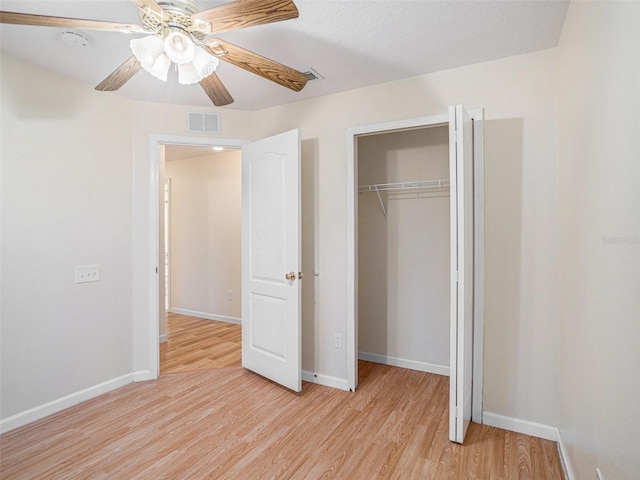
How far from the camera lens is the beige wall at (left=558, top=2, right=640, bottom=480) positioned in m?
0.97

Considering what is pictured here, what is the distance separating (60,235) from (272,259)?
1.57 meters

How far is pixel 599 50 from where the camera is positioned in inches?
50.2

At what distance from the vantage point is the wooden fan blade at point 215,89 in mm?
1885

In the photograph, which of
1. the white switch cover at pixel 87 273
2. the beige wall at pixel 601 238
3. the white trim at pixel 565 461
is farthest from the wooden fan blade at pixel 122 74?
the white trim at pixel 565 461

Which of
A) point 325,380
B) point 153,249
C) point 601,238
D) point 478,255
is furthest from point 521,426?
point 153,249

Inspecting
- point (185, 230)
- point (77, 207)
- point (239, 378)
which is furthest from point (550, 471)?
point (185, 230)

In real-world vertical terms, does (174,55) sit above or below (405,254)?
above

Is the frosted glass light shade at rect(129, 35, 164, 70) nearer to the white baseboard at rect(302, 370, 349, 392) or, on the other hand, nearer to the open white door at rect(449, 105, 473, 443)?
the open white door at rect(449, 105, 473, 443)

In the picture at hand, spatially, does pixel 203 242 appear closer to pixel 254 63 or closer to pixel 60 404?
pixel 60 404

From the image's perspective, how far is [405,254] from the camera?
3.34m

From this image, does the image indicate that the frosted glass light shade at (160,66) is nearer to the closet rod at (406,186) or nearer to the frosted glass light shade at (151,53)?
the frosted glass light shade at (151,53)

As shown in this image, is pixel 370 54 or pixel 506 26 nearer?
pixel 506 26

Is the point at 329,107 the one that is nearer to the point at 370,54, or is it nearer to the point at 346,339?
the point at 370,54

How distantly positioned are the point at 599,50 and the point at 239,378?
3175 millimetres
